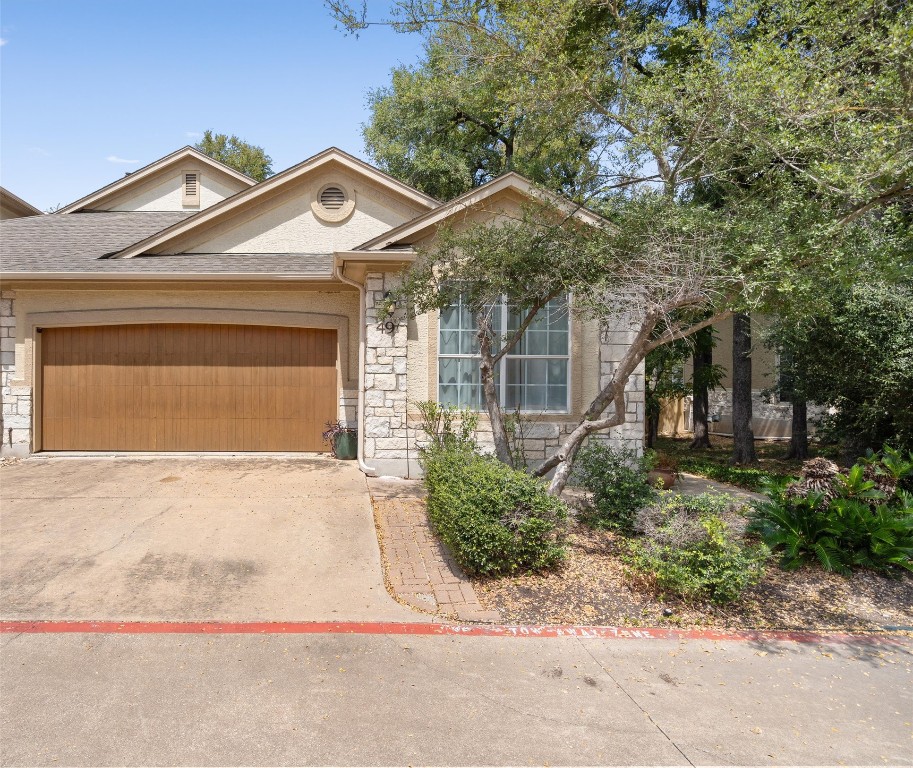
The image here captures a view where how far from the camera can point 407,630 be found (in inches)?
196

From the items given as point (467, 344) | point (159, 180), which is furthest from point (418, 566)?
point (159, 180)

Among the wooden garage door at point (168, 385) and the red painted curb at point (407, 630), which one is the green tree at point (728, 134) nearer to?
the red painted curb at point (407, 630)

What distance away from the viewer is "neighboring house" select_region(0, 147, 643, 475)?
31.6ft

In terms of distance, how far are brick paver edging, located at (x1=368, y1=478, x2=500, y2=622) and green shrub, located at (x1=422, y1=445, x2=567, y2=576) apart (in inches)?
10.3

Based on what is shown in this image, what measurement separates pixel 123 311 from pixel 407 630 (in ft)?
27.7

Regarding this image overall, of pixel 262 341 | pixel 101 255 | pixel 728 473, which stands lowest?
pixel 728 473

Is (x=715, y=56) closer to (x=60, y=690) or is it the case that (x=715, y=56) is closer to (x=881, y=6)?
(x=881, y=6)

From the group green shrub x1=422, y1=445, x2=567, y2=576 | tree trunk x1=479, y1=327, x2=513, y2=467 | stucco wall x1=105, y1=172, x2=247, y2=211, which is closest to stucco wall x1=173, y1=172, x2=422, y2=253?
stucco wall x1=105, y1=172, x2=247, y2=211

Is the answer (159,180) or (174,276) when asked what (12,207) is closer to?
(159,180)

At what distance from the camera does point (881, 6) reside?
23.6 ft

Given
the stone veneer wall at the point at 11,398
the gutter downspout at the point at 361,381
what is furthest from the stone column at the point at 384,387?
the stone veneer wall at the point at 11,398

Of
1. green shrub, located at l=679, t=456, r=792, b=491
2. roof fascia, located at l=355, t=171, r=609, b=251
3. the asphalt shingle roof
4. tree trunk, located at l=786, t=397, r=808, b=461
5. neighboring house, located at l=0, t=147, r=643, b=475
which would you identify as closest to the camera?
roof fascia, located at l=355, t=171, r=609, b=251

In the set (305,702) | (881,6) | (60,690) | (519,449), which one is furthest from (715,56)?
(60,690)

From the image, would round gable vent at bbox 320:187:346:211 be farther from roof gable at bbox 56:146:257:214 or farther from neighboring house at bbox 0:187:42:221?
neighboring house at bbox 0:187:42:221
